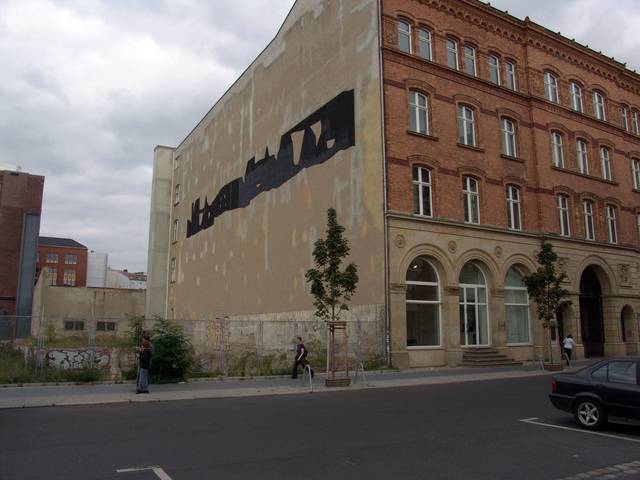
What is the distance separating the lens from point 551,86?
111 feet

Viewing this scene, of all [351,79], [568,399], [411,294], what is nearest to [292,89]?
[351,79]

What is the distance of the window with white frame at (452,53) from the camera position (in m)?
29.6

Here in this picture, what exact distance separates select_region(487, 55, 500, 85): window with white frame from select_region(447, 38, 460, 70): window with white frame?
2.44 m

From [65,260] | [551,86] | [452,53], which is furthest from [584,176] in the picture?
[65,260]

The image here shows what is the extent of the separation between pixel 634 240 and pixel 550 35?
14.4 m

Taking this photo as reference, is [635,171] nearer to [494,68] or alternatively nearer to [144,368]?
[494,68]

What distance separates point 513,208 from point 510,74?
316 inches

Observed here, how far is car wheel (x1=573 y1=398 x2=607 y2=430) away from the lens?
410 inches

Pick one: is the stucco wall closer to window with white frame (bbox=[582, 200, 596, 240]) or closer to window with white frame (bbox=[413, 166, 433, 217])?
window with white frame (bbox=[413, 166, 433, 217])

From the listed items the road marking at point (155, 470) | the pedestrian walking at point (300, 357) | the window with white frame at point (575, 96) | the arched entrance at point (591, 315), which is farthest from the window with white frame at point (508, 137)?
the road marking at point (155, 470)

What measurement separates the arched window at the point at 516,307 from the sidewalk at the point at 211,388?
550 centimetres

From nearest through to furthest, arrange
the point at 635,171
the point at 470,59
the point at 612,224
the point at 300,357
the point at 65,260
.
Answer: the point at 300,357 → the point at 470,59 → the point at 612,224 → the point at 635,171 → the point at 65,260

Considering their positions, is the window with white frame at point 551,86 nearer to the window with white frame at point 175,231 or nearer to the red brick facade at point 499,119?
the red brick facade at point 499,119

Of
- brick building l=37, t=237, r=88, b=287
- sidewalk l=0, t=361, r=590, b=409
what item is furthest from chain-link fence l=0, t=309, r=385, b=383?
brick building l=37, t=237, r=88, b=287
